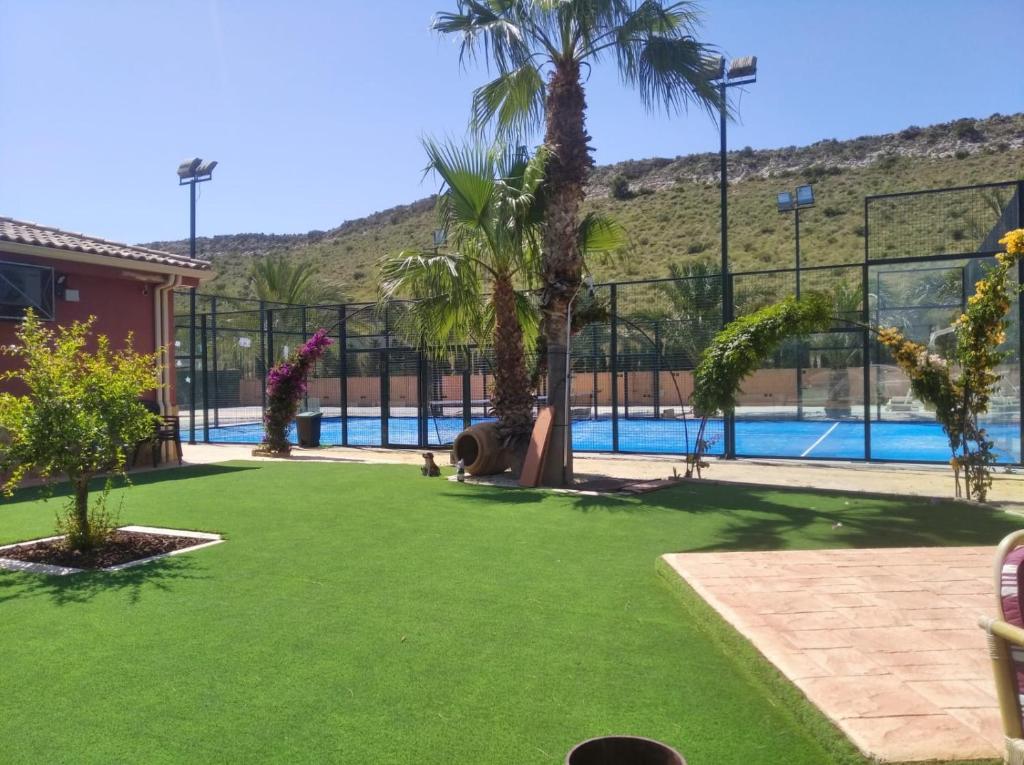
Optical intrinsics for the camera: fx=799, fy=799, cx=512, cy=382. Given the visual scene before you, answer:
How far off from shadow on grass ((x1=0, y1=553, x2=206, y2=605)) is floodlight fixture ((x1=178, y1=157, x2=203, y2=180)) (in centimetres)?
1686

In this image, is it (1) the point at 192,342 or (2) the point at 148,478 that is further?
(1) the point at 192,342

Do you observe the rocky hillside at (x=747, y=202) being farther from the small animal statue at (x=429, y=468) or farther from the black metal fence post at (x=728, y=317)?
the small animal statue at (x=429, y=468)

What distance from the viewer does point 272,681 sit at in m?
3.72

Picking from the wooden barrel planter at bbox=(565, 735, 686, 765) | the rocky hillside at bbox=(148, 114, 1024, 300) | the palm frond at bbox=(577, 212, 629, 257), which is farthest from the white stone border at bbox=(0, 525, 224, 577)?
the rocky hillside at bbox=(148, 114, 1024, 300)

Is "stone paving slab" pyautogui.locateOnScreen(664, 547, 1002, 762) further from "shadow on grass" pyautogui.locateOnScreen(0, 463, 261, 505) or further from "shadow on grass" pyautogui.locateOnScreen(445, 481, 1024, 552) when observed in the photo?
"shadow on grass" pyautogui.locateOnScreen(0, 463, 261, 505)

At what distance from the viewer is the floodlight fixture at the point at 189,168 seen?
2056 cm

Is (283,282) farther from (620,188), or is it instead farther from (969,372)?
(969,372)

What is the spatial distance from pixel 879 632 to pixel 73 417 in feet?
18.6

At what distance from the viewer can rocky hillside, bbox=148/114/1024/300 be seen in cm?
3878

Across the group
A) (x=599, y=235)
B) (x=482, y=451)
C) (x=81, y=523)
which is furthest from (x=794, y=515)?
(x=81, y=523)

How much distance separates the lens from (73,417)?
602 cm

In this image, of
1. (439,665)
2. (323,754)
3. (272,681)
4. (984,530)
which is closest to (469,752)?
(323,754)

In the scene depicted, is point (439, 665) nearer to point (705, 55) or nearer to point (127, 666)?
point (127, 666)

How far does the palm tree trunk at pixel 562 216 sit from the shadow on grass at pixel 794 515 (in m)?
1.70
